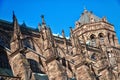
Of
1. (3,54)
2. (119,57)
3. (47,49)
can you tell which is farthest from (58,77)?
(119,57)

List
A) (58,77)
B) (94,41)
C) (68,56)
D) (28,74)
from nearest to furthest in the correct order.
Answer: (28,74), (58,77), (68,56), (94,41)

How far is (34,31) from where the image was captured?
4266cm

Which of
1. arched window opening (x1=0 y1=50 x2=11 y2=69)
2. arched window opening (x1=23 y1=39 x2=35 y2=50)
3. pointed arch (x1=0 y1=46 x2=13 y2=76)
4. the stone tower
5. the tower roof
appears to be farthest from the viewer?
the tower roof

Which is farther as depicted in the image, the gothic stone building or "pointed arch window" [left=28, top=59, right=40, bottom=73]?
"pointed arch window" [left=28, top=59, right=40, bottom=73]

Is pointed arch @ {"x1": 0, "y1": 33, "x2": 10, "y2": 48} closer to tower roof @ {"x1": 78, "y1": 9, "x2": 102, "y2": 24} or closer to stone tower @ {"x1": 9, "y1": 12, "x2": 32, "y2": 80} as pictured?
stone tower @ {"x1": 9, "y1": 12, "x2": 32, "y2": 80}

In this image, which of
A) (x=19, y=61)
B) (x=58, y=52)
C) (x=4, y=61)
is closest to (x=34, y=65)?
(x=4, y=61)

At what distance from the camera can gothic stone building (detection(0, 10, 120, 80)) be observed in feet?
93.8

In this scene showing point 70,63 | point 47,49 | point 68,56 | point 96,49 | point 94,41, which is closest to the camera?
point 47,49

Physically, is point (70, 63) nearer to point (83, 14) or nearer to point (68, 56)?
point (68, 56)

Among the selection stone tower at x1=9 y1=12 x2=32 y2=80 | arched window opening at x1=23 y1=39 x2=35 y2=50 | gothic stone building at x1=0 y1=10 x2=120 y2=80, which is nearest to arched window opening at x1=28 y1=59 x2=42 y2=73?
gothic stone building at x1=0 y1=10 x2=120 y2=80

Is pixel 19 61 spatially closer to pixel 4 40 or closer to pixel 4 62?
pixel 4 62

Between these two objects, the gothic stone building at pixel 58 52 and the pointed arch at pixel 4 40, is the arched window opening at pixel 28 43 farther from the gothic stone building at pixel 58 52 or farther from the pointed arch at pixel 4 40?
the pointed arch at pixel 4 40

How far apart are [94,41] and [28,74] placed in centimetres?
3113

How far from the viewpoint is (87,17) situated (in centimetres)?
5997
